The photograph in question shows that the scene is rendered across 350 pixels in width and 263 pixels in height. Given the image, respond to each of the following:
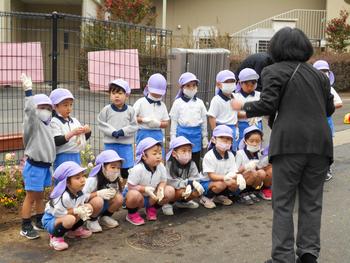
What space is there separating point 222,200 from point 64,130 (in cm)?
204

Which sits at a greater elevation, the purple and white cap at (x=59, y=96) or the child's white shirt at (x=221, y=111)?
the purple and white cap at (x=59, y=96)

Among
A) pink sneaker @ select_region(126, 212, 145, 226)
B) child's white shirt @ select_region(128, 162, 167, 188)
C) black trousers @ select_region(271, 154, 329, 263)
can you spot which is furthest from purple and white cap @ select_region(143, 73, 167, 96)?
black trousers @ select_region(271, 154, 329, 263)

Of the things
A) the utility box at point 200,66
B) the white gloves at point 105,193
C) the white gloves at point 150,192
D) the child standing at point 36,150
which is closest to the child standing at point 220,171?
the white gloves at point 150,192

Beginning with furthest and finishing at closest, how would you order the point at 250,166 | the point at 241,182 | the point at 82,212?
the point at 250,166 < the point at 241,182 < the point at 82,212

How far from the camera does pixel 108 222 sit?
16.5 feet

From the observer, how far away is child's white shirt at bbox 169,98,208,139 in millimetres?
6141

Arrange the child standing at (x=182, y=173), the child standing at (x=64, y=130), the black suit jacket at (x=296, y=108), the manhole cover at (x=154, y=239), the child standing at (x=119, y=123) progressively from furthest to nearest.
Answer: the child standing at (x=119, y=123), the child standing at (x=182, y=173), the child standing at (x=64, y=130), the manhole cover at (x=154, y=239), the black suit jacket at (x=296, y=108)

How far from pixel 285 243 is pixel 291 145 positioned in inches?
29.0

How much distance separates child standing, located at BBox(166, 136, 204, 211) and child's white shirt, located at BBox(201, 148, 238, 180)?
0.44 ft

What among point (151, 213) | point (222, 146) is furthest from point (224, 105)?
point (151, 213)

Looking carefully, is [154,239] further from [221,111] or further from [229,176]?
[221,111]

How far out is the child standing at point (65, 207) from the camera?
442 centimetres

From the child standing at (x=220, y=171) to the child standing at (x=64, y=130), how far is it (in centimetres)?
146

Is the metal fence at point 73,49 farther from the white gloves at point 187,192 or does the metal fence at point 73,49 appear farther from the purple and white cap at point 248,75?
the white gloves at point 187,192
